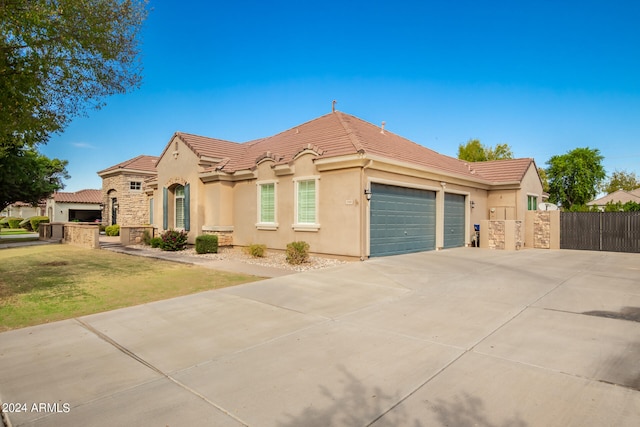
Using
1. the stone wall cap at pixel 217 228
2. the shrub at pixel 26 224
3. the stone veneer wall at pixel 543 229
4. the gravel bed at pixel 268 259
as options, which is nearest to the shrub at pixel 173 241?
the gravel bed at pixel 268 259

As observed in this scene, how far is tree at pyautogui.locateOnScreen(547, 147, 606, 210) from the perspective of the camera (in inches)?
1441

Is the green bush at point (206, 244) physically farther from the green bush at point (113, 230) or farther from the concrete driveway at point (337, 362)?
the green bush at point (113, 230)

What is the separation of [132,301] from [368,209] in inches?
302

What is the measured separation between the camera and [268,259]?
1314 centimetres

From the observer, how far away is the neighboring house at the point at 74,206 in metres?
39.5

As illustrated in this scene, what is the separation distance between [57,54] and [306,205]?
27.9 feet

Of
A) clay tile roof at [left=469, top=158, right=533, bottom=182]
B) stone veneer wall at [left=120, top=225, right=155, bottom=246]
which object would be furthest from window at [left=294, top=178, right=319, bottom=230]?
clay tile roof at [left=469, top=158, right=533, bottom=182]

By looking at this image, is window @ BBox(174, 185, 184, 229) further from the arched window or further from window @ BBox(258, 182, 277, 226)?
window @ BBox(258, 182, 277, 226)

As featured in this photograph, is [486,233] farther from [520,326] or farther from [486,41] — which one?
[520,326]

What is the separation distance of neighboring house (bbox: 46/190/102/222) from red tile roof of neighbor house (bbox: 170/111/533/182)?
1188 inches

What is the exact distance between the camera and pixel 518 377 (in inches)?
148

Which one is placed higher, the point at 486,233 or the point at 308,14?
the point at 308,14

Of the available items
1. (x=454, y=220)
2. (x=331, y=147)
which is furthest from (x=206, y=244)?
(x=454, y=220)

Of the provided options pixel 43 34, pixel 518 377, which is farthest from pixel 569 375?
pixel 43 34
